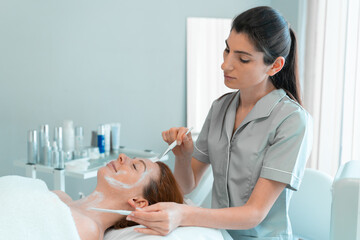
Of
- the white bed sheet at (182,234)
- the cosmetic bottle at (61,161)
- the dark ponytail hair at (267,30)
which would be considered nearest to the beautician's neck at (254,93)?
the dark ponytail hair at (267,30)

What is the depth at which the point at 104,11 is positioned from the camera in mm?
2492

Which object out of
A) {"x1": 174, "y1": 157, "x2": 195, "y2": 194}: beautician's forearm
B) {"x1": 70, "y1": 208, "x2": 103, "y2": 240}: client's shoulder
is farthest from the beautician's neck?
{"x1": 70, "y1": 208, "x2": 103, "y2": 240}: client's shoulder

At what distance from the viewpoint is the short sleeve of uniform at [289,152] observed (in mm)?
1123

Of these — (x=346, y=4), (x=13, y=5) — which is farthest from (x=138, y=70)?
(x=346, y=4)

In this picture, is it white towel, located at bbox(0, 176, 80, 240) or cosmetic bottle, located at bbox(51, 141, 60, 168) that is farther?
cosmetic bottle, located at bbox(51, 141, 60, 168)

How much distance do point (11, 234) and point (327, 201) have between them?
114cm

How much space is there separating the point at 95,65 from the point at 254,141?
1548 millimetres

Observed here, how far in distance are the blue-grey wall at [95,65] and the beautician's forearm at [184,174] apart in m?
1.22

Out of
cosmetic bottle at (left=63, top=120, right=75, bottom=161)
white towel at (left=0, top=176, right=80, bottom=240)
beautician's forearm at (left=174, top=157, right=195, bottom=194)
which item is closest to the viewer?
white towel at (left=0, top=176, right=80, bottom=240)

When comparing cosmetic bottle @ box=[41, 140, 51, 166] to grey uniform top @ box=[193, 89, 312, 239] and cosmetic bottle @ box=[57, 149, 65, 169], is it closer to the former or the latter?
cosmetic bottle @ box=[57, 149, 65, 169]

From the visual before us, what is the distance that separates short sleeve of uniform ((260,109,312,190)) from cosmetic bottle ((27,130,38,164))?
1.25m

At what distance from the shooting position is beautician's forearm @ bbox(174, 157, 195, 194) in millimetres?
1385

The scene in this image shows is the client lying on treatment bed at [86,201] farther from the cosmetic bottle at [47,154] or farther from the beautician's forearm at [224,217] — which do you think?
the cosmetic bottle at [47,154]

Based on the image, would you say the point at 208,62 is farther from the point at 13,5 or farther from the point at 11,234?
the point at 11,234
